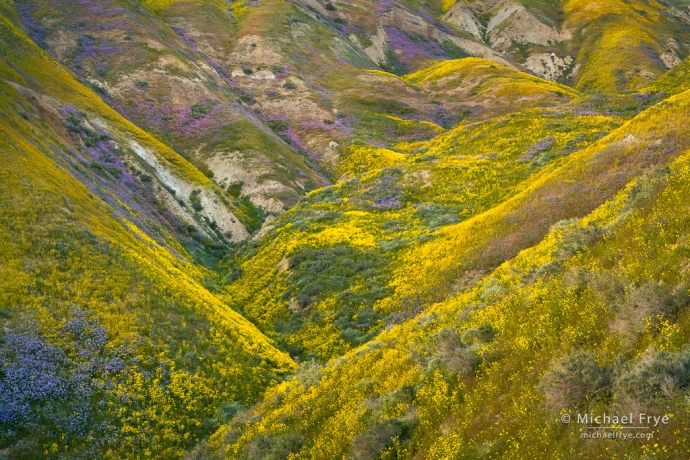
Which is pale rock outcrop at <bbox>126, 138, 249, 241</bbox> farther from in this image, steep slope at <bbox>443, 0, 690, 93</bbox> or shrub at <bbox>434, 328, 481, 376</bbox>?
steep slope at <bbox>443, 0, 690, 93</bbox>

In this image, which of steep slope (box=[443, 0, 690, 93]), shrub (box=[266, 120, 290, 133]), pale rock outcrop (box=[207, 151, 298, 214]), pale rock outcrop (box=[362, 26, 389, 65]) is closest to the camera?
pale rock outcrop (box=[207, 151, 298, 214])

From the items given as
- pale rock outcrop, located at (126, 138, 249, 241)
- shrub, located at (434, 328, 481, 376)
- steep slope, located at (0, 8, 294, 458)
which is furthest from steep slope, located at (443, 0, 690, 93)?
shrub, located at (434, 328, 481, 376)

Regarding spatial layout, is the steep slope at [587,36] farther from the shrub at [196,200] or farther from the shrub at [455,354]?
the shrub at [455,354]

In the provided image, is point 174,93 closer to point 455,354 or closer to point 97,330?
point 97,330

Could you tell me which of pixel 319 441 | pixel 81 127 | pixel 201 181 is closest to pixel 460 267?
pixel 319 441

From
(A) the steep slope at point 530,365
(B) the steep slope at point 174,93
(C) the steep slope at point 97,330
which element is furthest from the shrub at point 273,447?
(B) the steep slope at point 174,93

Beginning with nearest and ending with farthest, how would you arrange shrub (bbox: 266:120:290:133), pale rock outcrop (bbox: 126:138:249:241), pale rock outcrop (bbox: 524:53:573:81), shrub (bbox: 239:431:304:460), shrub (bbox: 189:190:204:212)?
shrub (bbox: 239:431:304:460), pale rock outcrop (bbox: 126:138:249:241), shrub (bbox: 189:190:204:212), shrub (bbox: 266:120:290:133), pale rock outcrop (bbox: 524:53:573:81)

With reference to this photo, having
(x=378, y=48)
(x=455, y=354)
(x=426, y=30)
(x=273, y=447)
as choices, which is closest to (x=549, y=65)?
(x=426, y=30)
